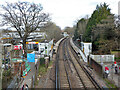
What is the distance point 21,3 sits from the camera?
19734 mm

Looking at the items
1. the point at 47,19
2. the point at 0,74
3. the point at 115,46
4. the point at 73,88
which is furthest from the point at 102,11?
the point at 0,74

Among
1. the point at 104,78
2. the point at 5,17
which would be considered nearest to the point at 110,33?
the point at 104,78

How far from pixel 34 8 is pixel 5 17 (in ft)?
14.4

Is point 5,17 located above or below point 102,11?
below

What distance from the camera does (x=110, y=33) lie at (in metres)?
22.5

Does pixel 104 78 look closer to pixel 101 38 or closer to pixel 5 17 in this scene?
pixel 101 38

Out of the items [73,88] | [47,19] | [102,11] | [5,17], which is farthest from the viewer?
[102,11]

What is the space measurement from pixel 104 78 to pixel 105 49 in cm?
996

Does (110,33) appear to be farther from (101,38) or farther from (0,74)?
(0,74)

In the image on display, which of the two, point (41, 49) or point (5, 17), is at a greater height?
point (5, 17)

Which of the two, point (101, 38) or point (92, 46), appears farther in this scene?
point (92, 46)

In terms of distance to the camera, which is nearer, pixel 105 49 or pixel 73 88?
pixel 73 88

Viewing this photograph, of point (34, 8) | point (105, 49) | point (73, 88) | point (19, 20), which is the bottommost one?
point (73, 88)

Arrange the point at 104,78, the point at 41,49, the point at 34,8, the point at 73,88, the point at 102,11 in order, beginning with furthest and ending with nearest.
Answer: the point at 102,11, the point at 41,49, the point at 34,8, the point at 104,78, the point at 73,88
